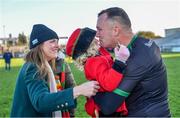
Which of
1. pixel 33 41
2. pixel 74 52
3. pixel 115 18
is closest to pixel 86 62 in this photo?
pixel 74 52

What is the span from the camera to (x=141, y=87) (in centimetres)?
306

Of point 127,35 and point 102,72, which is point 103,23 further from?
point 102,72

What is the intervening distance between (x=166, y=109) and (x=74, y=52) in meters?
0.86

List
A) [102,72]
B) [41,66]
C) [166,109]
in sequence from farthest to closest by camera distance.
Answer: [41,66], [166,109], [102,72]

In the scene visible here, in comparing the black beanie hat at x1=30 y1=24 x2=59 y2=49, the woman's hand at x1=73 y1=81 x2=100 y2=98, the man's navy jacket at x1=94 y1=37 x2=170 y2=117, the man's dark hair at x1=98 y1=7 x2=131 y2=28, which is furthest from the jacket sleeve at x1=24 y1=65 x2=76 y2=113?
the man's dark hair at x1=98 y1=7 x2=131 y2=28

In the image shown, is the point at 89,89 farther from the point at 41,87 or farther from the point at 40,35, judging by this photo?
the point at 40,35

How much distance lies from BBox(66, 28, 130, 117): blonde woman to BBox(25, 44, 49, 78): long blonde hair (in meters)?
0.27

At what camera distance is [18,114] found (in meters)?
3.40

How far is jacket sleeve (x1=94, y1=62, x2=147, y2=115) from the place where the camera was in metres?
2.96

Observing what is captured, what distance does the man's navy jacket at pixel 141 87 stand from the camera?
9.77ft

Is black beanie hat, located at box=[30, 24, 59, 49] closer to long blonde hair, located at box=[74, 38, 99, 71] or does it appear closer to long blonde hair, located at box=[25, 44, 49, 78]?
long blonde hair, located at box=[25, 44, 49, 78]

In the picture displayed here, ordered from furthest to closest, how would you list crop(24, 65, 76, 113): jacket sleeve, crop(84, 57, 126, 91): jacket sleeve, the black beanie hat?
1. the black beanie hat
2. crop(24, 65, 76, 113): jacket sleeve
3. crop(84, 57, 126, 91): jacket sleeve

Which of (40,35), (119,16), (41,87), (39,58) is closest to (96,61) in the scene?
(119,16)

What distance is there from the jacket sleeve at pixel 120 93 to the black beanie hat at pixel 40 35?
34.6 inches
